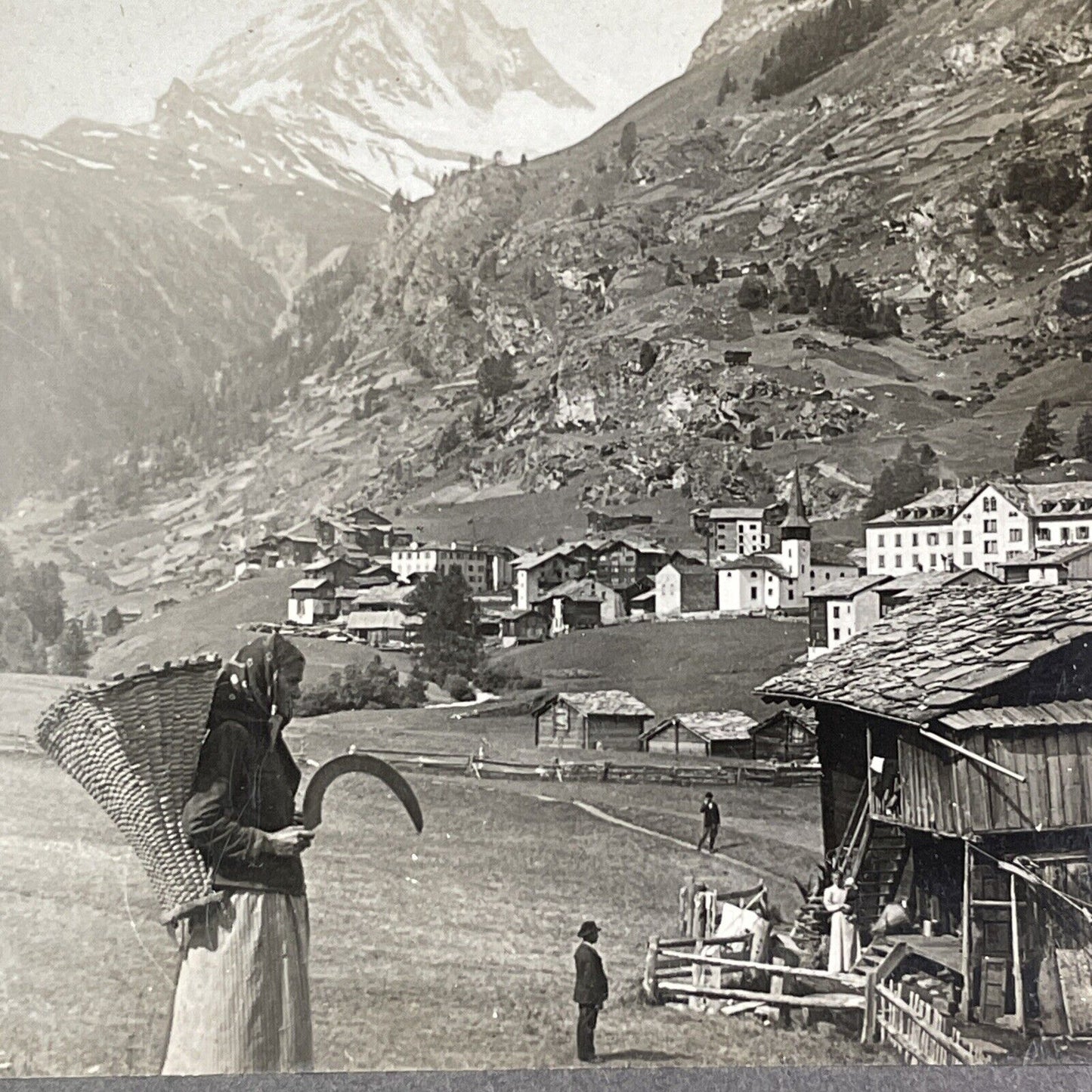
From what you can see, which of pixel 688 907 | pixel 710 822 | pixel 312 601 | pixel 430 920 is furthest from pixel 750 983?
pixel 312 601

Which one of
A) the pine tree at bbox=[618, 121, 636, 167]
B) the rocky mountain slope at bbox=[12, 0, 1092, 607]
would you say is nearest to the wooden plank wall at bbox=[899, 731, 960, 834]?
the rocky mountain slope at bbox=[12, 0, 1092, 607]

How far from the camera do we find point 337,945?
10.4ft

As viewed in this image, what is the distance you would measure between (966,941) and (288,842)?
2.06m

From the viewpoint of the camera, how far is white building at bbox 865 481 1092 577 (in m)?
3.51

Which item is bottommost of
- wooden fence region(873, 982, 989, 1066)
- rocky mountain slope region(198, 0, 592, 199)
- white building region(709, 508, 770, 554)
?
wooden fence region(873, 982, 989, 1066)

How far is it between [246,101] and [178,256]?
0.66 meters

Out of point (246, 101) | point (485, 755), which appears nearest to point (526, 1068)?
point (485, 755)

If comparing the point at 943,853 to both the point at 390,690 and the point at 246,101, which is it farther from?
the point at 246,101

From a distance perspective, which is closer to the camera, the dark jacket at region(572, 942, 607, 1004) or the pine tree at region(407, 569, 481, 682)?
the dark jacket at region(572, 942, 607, 1004)

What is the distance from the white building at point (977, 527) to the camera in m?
3.51

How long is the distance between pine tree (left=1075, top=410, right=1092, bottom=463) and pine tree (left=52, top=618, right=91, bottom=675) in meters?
3.45

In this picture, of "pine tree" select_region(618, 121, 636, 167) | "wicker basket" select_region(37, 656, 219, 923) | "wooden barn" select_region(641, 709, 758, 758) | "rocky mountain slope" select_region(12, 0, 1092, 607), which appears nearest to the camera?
"wicker basket" select_region(37, 656, 219, 923)

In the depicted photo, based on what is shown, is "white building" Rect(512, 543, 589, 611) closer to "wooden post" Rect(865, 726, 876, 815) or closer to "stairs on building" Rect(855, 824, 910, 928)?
"wooden post" Rect(865, 726, 876, 815)

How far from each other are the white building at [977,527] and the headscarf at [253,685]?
1996 millimetres
